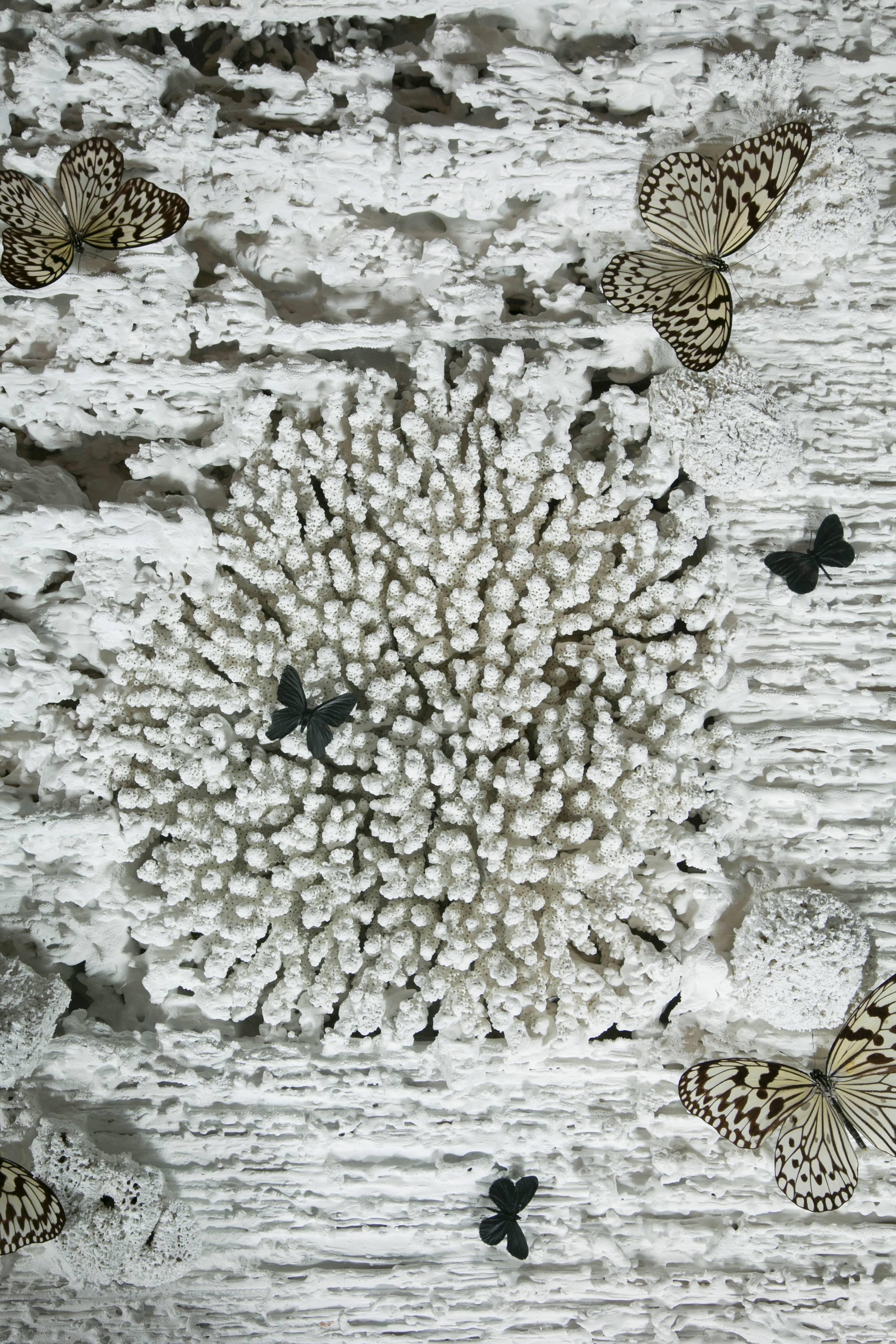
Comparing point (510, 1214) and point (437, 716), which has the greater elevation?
point (437, 716)

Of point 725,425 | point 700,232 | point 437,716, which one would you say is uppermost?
point 700,232

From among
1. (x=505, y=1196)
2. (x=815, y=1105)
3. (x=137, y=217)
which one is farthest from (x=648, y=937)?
(x=137, y=217)

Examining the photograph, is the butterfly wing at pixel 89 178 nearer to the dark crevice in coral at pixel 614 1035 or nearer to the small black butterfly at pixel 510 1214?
the dark crevice in coral at pixel 614 1035

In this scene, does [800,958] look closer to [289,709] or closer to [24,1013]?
[289,709]

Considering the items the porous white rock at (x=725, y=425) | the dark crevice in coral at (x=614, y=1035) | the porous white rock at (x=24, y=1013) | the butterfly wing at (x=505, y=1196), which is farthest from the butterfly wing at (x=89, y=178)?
the butterfly wing at (x=505, y=1196)

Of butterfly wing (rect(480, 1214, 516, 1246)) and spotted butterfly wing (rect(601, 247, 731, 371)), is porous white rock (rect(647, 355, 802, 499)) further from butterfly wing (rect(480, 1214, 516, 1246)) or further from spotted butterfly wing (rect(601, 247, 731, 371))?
butterfly wing (rect(480, 1214, 516, 1246))
